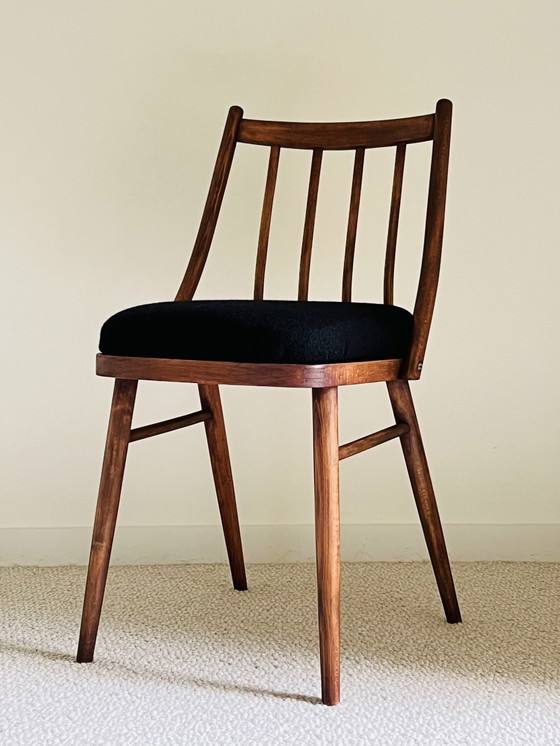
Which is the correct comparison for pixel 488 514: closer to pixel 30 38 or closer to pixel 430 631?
pixel 430 631

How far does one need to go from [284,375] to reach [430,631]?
21.1 inches

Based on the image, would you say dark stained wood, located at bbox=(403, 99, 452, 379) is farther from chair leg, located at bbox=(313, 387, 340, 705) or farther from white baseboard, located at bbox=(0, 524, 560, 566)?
white baseboard, located at bbox=(0, 524, 560, 566)

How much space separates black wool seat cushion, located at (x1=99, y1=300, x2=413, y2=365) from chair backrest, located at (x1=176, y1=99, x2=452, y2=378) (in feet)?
0.52

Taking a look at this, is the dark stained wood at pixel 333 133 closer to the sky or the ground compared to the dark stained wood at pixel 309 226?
closer to the sky

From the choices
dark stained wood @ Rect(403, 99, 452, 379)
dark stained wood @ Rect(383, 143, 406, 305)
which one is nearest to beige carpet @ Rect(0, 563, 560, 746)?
dark stained wood @ Rect(403, 99, 452, 379)

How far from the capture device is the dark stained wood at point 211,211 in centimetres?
139

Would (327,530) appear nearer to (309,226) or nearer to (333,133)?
(309,226)

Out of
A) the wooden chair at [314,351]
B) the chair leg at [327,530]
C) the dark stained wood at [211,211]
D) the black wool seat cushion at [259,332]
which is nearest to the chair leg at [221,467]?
the wooden chair at [314,351]

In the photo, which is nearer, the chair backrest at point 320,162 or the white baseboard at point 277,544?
the chair backrest at point 320,162

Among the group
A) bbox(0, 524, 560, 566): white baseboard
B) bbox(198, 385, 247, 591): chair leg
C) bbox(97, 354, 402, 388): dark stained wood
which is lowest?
bbox(0, 524, 560, 566): white baseboard

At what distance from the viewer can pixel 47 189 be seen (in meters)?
1.70

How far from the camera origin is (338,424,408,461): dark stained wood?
114cm

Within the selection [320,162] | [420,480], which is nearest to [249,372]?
[420,480]

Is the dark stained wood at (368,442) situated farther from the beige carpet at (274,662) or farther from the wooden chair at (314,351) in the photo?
the beige carpet at (274,662)
